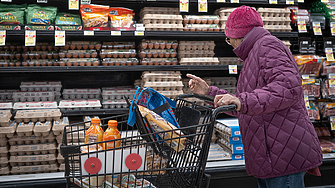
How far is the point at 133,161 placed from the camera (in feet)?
3.97

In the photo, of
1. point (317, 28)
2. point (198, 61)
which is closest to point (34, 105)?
point (198, 61)

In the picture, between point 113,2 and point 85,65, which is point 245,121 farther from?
point 113,2

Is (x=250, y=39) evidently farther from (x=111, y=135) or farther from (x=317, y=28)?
(x=317, y=28)

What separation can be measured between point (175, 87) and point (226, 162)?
103 centimetres

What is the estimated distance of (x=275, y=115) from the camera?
1.50 m

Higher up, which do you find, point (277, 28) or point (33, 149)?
point (277, 28)

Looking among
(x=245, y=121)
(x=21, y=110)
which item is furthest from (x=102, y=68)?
(x=245, y=121)

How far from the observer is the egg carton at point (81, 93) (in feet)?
10.8

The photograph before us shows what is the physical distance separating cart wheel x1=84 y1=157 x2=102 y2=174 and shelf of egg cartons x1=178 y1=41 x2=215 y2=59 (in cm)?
240

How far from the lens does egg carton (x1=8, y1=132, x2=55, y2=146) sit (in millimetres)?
2830

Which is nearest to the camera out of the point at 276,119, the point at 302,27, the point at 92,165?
the point at 92,165

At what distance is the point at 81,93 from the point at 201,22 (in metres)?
1.67

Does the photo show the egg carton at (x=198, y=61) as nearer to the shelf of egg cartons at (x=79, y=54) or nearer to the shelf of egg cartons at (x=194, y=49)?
the shelf of egg cartons at (x=194, y=49)

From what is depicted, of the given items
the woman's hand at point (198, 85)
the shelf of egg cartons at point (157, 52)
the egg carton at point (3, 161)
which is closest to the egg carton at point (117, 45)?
the shelf of egg cartons at point (157, 52)
